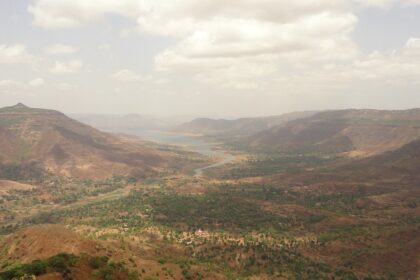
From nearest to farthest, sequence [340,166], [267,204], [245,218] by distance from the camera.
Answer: [245,218] → [267,204] → [340,166]

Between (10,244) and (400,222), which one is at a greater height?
(10,244)

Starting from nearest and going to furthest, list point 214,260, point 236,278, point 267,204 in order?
point 236,278
point 214,260
point 267,204

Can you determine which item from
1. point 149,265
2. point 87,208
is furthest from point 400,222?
point 87,208

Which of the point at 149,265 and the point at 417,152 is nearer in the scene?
the point at 149,265

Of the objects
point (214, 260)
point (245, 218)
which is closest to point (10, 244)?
point (214, 260)

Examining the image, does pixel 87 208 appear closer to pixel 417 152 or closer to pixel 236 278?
pixel 236 278

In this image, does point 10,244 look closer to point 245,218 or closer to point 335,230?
point 245,218

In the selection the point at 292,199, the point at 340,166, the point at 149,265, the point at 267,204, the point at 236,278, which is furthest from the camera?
the point at 340,166

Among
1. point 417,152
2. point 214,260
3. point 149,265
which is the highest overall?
point 417,152

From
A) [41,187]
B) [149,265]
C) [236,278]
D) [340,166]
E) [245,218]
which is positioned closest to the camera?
[149,265]
